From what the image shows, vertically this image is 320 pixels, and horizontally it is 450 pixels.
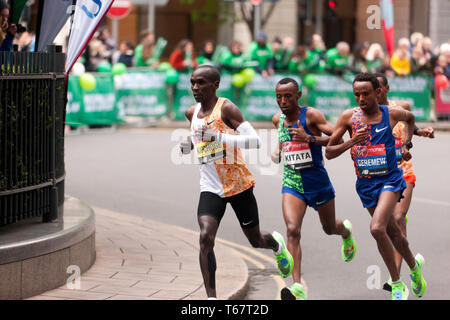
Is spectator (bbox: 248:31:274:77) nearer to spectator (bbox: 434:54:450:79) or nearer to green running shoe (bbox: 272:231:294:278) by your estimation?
spectator (bbox: 434:54:450:79)

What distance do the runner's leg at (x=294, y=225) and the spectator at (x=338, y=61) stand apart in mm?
15140

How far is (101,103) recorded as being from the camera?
2072cm

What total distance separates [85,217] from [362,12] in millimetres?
31988

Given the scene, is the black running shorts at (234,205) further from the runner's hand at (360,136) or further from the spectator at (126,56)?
the spectator at (126,56)

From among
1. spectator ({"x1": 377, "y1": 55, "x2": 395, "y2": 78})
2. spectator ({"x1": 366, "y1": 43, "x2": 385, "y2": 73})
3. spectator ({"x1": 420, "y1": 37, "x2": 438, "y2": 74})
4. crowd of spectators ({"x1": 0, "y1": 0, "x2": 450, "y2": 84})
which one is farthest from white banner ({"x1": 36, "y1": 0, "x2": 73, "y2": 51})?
spectator ({"x1": 420, "y1": 37, "x2": 438, "y2": 74})

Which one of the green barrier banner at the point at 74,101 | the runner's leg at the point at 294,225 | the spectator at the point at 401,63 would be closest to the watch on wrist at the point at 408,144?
the runner's leg at the point at 294,225

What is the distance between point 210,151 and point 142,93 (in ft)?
49.1

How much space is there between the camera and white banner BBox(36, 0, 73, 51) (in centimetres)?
878

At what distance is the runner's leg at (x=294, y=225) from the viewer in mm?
7473

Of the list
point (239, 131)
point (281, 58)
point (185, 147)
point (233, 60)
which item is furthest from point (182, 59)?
point (239, 131)
